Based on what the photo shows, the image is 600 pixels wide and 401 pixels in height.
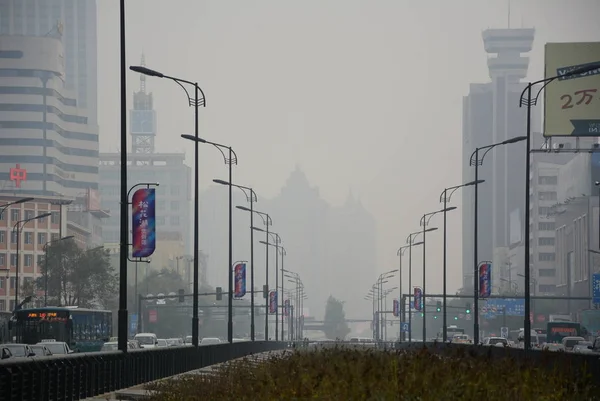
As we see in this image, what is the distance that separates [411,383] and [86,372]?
1553cm

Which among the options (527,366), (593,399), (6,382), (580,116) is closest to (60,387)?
(6,382)

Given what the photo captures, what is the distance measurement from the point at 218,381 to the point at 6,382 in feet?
21.7

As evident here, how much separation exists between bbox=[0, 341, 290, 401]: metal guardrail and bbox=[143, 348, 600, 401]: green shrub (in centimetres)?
261

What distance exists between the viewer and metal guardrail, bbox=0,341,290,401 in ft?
88.1

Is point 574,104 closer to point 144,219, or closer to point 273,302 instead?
point 144,219

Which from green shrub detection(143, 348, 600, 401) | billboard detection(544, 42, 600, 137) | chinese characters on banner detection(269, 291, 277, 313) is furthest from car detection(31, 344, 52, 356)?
chinese characters on banner detection(269, 291, 277, 313)

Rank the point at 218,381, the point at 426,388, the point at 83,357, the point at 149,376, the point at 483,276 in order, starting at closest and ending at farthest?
the point at 426,388 < the point at 218,381 < the point at 83,357 < the point at 149,376 < the point at 483,276

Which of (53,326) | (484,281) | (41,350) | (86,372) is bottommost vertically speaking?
(53,326)

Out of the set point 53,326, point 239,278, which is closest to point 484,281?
point 239,278

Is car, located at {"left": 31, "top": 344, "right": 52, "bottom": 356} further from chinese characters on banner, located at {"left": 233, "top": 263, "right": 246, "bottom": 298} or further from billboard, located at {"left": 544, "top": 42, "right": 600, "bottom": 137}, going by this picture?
chinese characters on banner, located at {"left": 233, "top": 263, "right": 246, "bottom": 298}

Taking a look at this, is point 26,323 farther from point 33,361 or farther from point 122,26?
point 33,361

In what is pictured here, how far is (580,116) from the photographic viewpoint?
99.9 m

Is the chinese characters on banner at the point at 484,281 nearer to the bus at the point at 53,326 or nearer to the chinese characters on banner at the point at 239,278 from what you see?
the chinese characters on banner at the point at 239,278

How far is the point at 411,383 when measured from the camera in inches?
838
